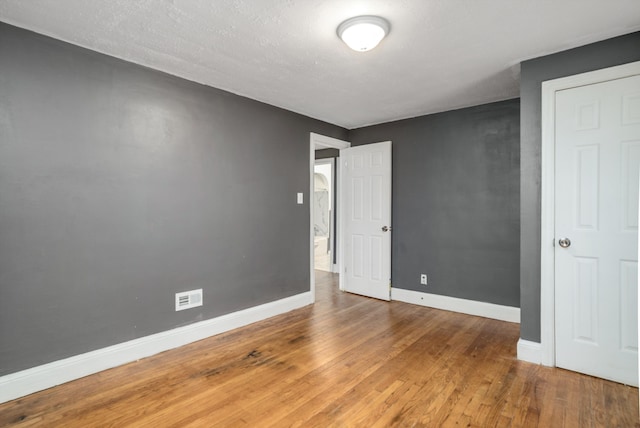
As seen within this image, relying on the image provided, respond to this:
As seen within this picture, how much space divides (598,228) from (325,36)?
2.35 meters

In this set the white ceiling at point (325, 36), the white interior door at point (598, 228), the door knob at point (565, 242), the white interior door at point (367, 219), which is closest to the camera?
the white ceiling at point (325, 36)

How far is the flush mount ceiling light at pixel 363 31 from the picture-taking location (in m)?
1.96

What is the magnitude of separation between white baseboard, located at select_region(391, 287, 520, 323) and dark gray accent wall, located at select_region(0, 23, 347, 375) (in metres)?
1.77

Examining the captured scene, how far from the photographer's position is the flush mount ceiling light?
1.96m

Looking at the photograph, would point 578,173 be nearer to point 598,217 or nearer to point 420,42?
point 598,217

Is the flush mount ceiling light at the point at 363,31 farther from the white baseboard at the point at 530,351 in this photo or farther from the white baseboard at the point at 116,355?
the white baseboard at the point at 116,355

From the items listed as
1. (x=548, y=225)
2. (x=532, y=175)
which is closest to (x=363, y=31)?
(x=532, y=175)

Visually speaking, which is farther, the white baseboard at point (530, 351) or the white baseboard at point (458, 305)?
the white baseboard at point (458, 305)

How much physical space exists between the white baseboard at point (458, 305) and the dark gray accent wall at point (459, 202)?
66 mm

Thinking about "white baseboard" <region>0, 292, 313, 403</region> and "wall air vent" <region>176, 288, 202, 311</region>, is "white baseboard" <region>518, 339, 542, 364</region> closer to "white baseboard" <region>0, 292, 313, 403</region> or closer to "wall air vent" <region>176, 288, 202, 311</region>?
"white baseboard" <region>0, 292, 313, 403</region>

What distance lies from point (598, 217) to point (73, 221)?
3763 millimetres

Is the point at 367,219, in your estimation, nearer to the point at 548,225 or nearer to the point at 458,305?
the point at 458,305

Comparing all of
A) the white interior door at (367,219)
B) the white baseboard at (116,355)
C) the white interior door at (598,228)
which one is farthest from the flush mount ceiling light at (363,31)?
the white baseboard at (116,355)

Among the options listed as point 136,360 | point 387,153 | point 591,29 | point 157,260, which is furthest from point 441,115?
point 136,360
